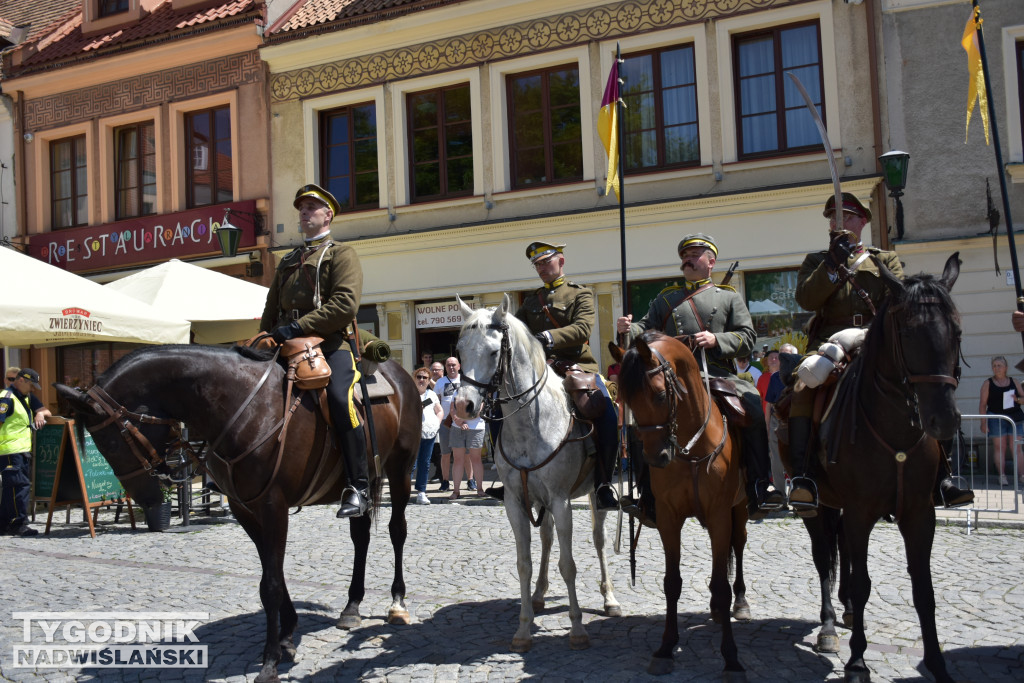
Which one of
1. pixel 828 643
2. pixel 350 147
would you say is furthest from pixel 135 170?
pixel 828 643

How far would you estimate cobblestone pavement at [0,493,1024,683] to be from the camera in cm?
504

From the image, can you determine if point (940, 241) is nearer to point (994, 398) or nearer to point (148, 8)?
point (994, 398)

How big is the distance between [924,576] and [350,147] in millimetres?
15563

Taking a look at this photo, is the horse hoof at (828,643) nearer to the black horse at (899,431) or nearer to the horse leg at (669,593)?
the black horse at (899,431)

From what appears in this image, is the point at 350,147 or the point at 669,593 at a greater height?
the point at 350,147

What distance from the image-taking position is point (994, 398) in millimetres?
11922

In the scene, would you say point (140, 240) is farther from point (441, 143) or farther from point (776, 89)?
point (776, 89)

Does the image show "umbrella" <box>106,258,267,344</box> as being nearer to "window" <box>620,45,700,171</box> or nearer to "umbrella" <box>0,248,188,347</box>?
"umbrella" <box>0,248,188,347</box>

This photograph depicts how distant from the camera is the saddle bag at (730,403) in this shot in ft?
17.4

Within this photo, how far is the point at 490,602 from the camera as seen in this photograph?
6.59 metres

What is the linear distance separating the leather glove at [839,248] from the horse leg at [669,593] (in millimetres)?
1787

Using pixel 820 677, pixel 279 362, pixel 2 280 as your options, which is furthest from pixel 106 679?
pixel 2 280

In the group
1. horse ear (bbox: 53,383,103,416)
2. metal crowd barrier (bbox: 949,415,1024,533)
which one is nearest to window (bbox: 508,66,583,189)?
metal crowd barrier (bbox: 949,415,1024,533)

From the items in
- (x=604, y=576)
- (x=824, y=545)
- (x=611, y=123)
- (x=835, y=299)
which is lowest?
(x=604, y=576)
